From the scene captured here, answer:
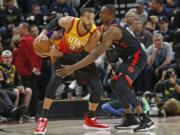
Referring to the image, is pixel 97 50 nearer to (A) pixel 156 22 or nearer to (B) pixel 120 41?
(B) pixel 120 41

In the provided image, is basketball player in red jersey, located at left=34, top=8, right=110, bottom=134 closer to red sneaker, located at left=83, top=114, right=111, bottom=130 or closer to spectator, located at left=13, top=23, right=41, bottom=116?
red sneaker, located at left=83, top=114, right=111, bottom=130

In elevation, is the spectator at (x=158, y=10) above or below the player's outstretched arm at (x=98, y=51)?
above

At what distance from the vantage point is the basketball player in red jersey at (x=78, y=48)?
8359mm

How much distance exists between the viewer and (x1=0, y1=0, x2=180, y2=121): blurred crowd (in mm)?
11734

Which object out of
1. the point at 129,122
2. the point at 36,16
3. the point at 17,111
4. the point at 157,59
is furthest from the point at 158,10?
the point at 129,122

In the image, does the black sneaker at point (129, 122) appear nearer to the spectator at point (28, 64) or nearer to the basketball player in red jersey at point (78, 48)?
the basketball player in red jersey at point (78, 48)

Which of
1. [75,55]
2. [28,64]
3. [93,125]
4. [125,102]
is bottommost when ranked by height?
[93,125]

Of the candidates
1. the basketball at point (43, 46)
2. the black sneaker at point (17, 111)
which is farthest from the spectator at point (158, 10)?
the basketball at point (43, 46)

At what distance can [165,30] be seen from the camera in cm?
1373

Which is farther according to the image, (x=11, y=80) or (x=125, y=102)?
(x=11, y=80)

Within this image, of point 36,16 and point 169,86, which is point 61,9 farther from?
point 169,86

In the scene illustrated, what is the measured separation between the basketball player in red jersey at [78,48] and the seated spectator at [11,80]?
11.0 ft

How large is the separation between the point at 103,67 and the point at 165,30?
69.3 inches

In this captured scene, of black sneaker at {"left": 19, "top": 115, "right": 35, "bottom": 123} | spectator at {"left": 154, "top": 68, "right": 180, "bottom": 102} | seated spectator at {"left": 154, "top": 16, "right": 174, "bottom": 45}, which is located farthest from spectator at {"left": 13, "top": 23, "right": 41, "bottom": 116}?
seated spectator at {"left": 154, "top": 16, "right": 174, "bottom": 45}
